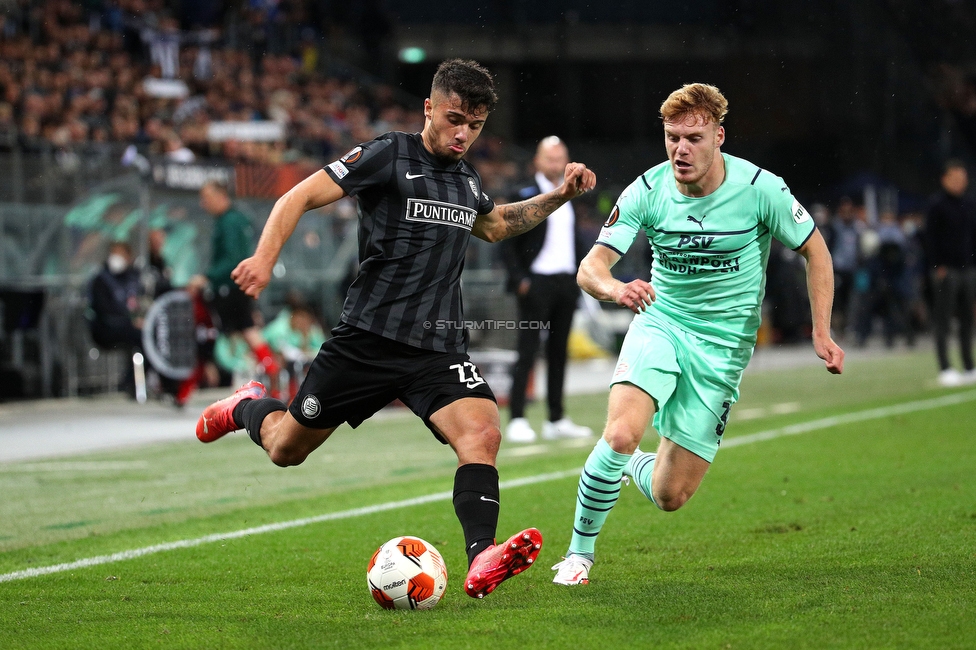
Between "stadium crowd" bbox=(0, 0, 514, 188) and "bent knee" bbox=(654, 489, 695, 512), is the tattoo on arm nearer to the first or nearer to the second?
"bent knee" bbox=(654, 489, 695, 512)

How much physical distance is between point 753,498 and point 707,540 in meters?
1.44

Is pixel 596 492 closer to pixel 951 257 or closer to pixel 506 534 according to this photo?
pixel 506 534

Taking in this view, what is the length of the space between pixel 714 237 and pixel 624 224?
0.39 meters

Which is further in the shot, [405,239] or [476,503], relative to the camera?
[405,239]

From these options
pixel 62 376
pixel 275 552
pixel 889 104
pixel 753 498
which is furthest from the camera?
pixel 889 104

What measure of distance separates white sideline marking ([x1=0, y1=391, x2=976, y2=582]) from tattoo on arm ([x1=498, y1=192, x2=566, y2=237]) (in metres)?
2.24

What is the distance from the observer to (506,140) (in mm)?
29719

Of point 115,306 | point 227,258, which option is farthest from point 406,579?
point 115,306

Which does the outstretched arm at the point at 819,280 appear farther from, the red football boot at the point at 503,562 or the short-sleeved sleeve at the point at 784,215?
the red football boot at the point at 503,562

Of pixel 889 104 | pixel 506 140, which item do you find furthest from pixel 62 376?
pixel 506 140

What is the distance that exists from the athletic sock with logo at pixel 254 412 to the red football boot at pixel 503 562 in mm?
1633

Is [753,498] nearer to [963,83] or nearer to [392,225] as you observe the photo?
[392,225]

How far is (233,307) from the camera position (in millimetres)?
13148

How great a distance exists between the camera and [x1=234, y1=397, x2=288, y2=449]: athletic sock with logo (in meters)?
6.05
